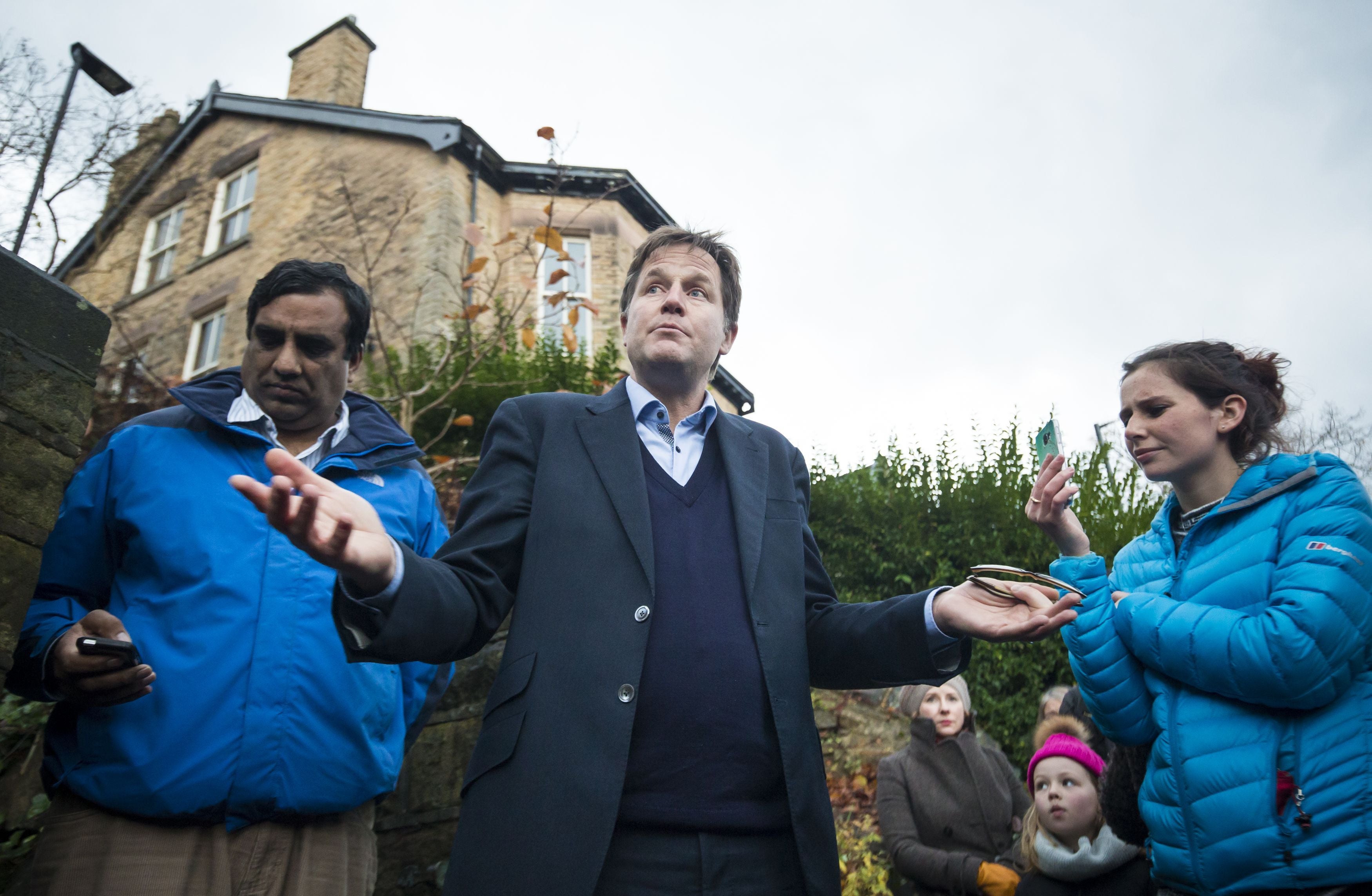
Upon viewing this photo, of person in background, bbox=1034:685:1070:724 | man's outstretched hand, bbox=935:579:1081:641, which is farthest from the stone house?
man's outstretched hand, bbox=935:579:1081:641

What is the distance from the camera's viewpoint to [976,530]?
9344 mm

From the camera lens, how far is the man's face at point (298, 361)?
2.76 meters

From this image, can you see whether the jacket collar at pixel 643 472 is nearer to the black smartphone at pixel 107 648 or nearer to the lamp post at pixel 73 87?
the black smartphone at pixel 107 648

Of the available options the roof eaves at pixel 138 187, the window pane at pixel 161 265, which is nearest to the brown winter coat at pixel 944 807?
the roof eaves at pixel 138 187

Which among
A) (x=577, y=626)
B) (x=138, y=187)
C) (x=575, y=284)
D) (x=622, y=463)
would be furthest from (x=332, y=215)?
(x=577, y=626)

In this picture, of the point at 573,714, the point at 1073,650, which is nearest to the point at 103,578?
the point at 573,714

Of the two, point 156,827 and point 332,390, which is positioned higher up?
point 332,390

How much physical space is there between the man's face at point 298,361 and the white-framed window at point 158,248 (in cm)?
1713

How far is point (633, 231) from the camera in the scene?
53.4 ft

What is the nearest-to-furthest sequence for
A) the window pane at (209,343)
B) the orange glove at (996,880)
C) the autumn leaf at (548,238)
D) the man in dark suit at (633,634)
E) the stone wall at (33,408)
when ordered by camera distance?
A: the man in dark suit at (633,634), the stone wall at (33,408), the orange glove at (996,880), the autumn leaf at (548,238), the window pane at (209,343)

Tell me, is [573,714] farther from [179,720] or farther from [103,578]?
[103,578]

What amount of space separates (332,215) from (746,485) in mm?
14310

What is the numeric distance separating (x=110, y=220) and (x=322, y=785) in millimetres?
8266

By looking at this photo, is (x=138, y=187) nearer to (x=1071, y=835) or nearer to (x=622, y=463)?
(x=622, y=463)
